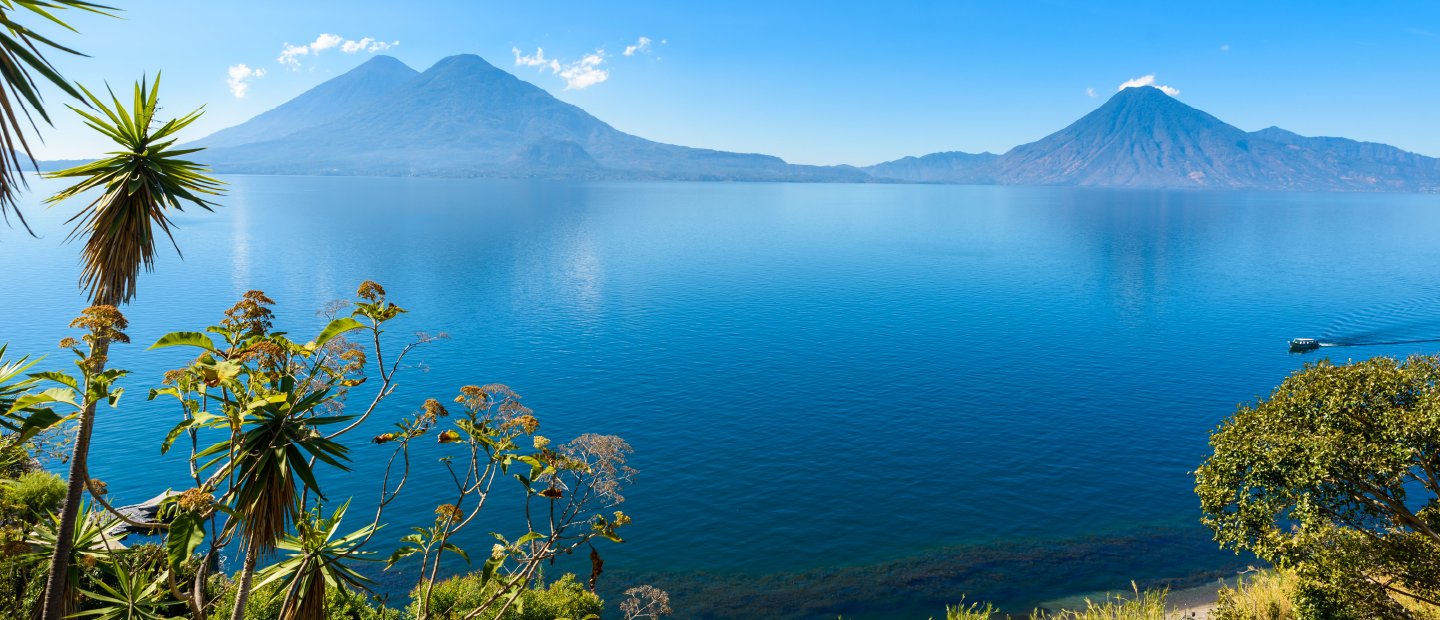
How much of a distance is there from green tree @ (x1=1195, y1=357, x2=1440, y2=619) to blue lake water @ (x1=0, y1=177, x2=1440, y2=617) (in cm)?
1369

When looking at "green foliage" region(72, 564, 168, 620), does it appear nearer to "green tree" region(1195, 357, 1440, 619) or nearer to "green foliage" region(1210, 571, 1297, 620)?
"green tree" region(1195, 357, 1440, 619)

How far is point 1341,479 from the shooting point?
21.2 m

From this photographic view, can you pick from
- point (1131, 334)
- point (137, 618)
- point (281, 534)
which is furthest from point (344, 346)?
point (1131, 334)

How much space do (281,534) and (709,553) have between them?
28.7m

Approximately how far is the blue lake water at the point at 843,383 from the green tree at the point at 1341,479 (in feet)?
44.9

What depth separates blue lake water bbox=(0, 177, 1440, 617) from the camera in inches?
1545

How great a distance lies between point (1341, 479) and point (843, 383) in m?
44.2

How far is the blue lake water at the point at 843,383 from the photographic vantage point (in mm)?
39250

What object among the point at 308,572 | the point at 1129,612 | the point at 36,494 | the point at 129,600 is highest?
the point at 308,572

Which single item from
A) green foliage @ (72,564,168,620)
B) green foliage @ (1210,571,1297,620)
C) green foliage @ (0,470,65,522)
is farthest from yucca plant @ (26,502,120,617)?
green foliage @ (1210,571,1297,620)

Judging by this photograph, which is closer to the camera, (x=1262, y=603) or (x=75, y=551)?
(x=75, y=551)

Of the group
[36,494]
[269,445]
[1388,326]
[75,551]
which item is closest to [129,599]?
[75,551]

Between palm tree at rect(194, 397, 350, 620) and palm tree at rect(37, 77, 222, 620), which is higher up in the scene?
palm tree at rect(37, 77, 222, 620)

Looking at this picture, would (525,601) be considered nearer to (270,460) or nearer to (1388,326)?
(270,460)
